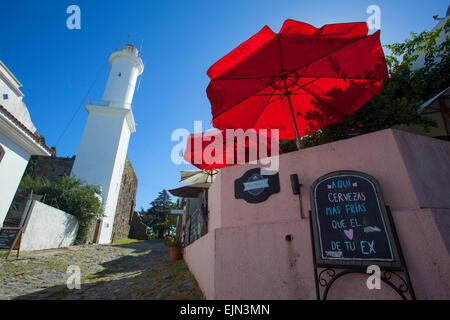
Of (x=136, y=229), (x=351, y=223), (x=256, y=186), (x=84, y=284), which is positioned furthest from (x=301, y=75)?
(x=136, y=229)

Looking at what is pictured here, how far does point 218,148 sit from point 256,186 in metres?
2.04

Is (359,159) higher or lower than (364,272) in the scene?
higher

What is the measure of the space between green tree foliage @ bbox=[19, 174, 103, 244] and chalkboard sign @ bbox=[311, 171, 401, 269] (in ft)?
43.1

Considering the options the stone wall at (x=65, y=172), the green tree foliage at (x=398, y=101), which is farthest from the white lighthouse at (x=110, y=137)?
the green tree foliage at (x=398, y=101)

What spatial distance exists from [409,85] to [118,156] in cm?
1975

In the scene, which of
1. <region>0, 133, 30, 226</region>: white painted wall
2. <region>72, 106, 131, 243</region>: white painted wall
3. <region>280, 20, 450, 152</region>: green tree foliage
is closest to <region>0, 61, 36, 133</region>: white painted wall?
<region>0, 133, 30, 226</region>: white painted wall

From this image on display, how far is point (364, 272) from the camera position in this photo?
1981 mm

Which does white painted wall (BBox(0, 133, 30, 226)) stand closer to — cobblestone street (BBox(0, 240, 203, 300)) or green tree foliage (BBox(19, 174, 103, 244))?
cobblestone street (BBox(0, 240, 203, 300))

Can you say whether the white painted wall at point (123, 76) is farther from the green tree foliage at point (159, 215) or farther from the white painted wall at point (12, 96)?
the green tree foliage at point (159, 215)

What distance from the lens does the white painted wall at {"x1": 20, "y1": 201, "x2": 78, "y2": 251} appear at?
749 cm
